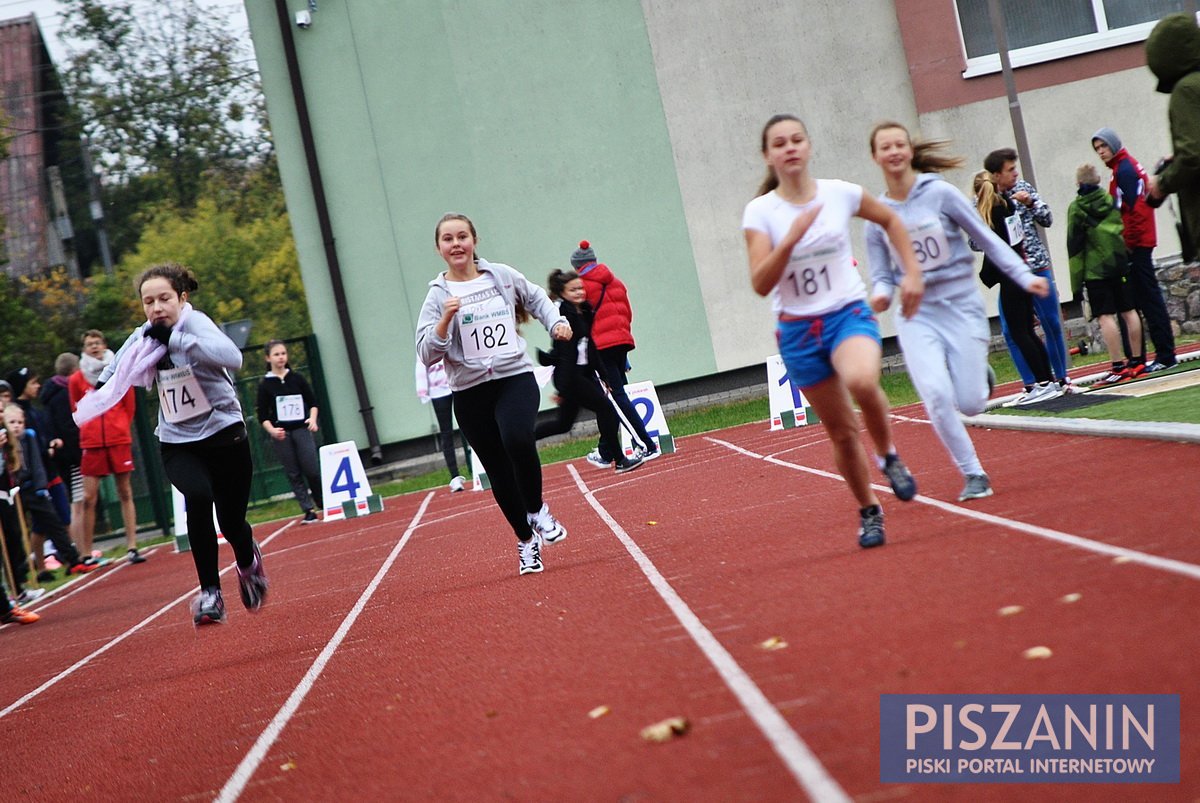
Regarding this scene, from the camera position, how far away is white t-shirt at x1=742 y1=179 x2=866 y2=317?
6.49m

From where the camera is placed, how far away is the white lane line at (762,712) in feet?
11.3

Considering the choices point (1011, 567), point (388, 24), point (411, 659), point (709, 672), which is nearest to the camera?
point (709, 672)

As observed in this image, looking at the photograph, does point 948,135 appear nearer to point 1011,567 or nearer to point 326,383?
point 326,383

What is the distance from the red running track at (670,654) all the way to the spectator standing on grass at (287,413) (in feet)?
20.0

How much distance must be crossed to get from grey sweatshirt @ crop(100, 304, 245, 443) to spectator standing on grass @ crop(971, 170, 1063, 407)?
6545 millimetres

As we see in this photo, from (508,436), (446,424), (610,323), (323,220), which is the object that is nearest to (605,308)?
(610,323)

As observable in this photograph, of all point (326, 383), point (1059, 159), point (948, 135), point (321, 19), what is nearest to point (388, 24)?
point (321, 19)

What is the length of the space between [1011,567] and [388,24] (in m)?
17.3

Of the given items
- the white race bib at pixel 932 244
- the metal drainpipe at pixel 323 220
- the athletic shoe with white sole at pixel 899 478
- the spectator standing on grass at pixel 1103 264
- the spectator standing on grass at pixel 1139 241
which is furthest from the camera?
the metal drainpipe at pixel 323 220

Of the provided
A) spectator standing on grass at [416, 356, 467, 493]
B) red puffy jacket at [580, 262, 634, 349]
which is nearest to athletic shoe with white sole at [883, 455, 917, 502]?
red puffy jacket at [580, 262, 634, 349]

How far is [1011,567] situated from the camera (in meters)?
5.53

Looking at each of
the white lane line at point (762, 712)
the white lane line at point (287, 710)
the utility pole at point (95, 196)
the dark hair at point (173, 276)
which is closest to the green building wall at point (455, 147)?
the white lane line at point (287, 710)

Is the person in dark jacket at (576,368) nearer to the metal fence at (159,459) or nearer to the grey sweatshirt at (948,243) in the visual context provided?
the grey sweatshirt at (948,243)

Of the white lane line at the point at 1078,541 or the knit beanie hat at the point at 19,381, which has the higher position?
the knit beanie hat at the point at 19,381
